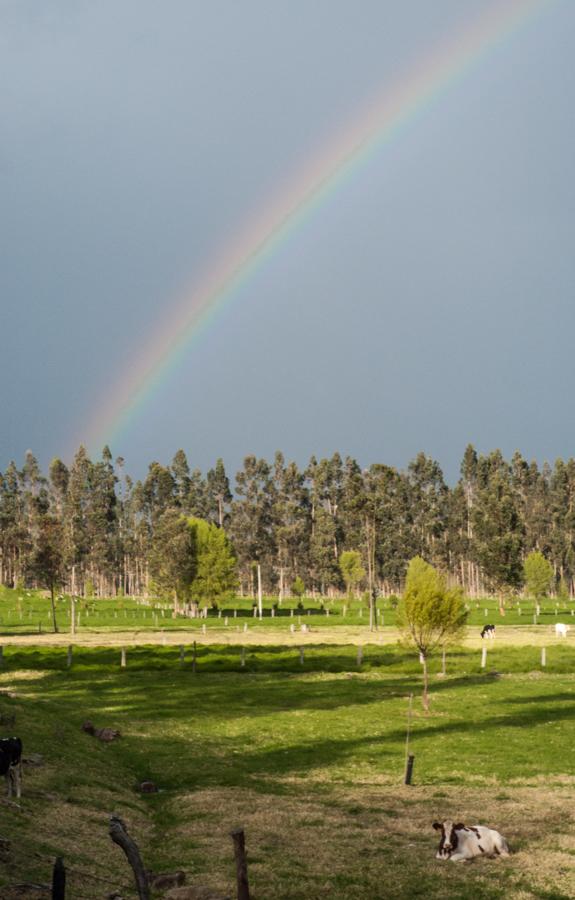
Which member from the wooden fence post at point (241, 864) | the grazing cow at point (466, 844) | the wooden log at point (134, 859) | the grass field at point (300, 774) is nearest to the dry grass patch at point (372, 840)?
the grass field at point (300, 774)

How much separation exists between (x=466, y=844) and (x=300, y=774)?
14682 millimetres

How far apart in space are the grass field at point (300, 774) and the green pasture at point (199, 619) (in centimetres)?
4966

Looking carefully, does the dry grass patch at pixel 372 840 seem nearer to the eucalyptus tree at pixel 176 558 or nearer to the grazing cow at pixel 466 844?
the grazing cow at pixel 466 844

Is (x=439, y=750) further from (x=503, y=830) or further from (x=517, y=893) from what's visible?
(x=517, y=893)

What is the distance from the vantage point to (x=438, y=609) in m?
56.2

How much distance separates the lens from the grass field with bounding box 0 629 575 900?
21.1 m

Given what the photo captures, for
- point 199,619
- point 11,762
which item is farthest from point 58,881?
point 199,619

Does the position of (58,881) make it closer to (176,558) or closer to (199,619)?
(176,558)

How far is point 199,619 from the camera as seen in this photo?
14538 centimetres

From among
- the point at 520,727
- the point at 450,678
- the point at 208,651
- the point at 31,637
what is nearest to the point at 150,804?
the point at 520,727

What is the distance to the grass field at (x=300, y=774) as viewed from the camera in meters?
21.1

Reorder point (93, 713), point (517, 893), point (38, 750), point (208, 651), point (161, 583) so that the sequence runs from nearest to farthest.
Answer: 1. point (517, 893)
2. point (38, 750)
3. point (93, 713)
4. point (208, 651)
5. point (161, 583)

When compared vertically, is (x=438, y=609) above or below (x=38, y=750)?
above

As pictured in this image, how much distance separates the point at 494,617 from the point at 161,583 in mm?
58632
